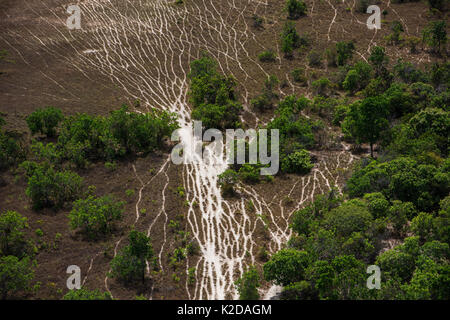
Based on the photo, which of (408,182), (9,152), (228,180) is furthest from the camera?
(9,152)

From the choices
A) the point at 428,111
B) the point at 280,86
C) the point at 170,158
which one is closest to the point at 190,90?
the point at 280,86

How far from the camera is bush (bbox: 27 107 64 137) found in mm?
33666

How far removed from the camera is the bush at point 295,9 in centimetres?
5619

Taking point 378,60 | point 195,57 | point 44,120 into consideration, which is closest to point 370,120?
point 378,60

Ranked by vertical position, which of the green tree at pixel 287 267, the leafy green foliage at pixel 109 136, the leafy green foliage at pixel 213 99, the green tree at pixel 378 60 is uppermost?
the green tree at pixel 378 60

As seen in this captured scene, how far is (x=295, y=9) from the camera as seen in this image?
56531 millimetres

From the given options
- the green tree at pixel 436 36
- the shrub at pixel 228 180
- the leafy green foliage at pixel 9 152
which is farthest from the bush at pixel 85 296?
the green tree at pixel 436 36

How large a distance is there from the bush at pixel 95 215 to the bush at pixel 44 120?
10.4 metres

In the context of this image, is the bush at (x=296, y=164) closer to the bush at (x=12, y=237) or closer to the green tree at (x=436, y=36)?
the bush at (x=12, y=237)

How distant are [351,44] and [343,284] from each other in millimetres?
33779

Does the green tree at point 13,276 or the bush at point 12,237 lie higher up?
the bush at point 12,237

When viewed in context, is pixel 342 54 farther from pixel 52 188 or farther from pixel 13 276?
pixel 13 276

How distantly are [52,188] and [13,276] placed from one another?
7554 mm

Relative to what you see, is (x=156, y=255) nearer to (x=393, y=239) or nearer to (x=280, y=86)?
(x=393, y=239)
